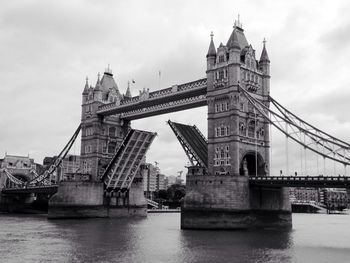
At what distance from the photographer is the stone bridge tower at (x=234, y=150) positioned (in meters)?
46.5

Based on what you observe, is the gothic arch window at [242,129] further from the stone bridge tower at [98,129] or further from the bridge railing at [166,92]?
the stone bridge tower at [98,129]

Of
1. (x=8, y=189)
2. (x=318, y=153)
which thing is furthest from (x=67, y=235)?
(x=8, y=189)

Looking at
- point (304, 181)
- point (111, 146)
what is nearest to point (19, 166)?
point (111, 146)

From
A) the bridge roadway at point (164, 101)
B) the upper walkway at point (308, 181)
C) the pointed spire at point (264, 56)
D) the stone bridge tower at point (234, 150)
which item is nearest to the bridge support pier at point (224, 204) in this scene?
the stone bridge tower at point (234, 150)

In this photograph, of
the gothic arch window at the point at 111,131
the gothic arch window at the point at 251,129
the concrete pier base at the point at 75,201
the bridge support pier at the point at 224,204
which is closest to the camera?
the bridge support pier at the point at 224,204

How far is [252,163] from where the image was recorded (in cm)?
5403

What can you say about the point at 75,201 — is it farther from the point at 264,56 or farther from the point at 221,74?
the point at 264,56

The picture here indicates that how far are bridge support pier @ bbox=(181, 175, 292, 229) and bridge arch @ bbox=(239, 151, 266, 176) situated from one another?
325 centimetres

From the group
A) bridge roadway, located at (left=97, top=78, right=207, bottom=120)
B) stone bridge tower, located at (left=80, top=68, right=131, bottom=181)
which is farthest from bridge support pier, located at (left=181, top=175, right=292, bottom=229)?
stone bridge tower, located at (left=80, top=68, right=131, bottom=181)

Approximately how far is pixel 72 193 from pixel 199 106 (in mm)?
23877

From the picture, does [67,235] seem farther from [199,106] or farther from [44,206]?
[44,206]

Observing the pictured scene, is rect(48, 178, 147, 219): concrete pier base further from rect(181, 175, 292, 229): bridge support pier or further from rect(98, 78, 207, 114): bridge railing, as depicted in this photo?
rect(181, 175, 292, 229): bridge support pier

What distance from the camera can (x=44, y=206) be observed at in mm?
104438

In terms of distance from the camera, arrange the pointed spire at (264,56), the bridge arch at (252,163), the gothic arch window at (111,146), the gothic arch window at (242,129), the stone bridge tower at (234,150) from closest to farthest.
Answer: the stone bridge tower at (234,150), the gothic arch window at (242,129), the bridge arch at (252,163), the pointed spire at (264,56), the gothic arch window at (111,146)
